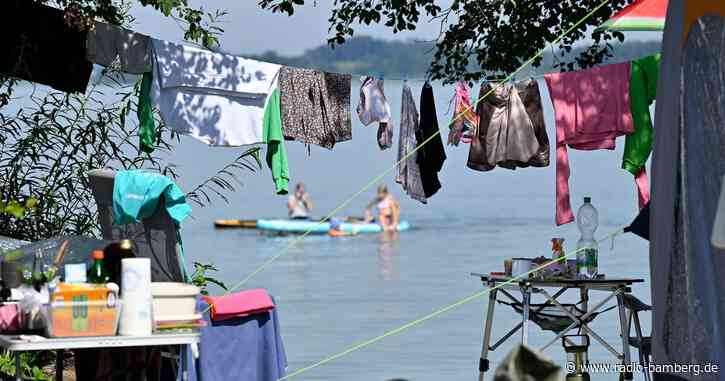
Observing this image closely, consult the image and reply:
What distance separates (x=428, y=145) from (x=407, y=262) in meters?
11.3

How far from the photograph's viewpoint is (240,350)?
5895 millimetres

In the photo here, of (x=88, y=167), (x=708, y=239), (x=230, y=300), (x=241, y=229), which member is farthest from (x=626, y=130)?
(x=241, y=229)

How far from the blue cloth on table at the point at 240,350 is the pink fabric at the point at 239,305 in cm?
4

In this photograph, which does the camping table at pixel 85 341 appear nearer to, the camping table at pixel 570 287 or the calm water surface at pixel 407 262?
the camping table at pixel 570 287

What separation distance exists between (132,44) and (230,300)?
5.73 feet

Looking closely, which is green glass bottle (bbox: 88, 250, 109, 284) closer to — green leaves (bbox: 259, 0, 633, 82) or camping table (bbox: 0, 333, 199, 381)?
camping table (bbox: 0, 333, 199, 381)

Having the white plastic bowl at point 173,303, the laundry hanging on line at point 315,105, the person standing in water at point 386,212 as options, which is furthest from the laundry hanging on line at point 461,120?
the person standing in water at point 386,212

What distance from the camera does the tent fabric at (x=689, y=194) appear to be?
5.23m

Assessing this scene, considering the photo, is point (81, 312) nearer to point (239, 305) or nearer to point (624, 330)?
point (239, 305)

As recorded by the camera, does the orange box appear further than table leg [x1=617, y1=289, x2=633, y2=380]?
No

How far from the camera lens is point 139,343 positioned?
4715 mm

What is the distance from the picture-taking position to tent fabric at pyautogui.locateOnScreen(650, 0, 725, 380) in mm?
5227

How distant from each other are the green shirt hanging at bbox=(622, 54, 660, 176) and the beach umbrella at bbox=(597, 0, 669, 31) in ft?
0.71

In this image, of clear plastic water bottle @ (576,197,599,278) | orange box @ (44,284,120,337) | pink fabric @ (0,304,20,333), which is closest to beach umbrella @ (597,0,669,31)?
clear plastic water bottle @ (576,197,599,278)
